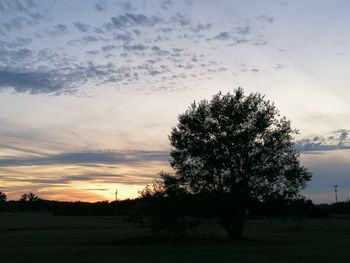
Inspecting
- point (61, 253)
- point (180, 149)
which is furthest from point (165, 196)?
point (61, 253)

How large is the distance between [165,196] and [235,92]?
13619 mm

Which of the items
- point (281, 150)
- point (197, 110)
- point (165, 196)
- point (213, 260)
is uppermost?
point (197, 110)

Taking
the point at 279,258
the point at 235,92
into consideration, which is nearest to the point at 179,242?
the point at 235,92

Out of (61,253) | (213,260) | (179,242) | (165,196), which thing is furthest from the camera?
(165,196)

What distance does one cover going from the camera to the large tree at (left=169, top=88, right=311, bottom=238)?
55281mm

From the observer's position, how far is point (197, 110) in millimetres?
57875

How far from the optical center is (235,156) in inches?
2184

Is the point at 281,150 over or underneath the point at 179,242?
over

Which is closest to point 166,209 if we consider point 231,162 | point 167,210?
point 167,210

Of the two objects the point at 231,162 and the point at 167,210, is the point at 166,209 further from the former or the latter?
the point at 231,162

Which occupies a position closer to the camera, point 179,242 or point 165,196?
point 179,242

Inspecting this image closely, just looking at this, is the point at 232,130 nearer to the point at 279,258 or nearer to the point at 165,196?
the point at 165,196

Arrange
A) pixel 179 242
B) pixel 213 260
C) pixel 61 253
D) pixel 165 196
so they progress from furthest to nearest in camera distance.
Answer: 1. pixel 165 196
2. pixel 179 242
3. pixel 61 253
4. pixel 213 260

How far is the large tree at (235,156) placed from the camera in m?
55.3
